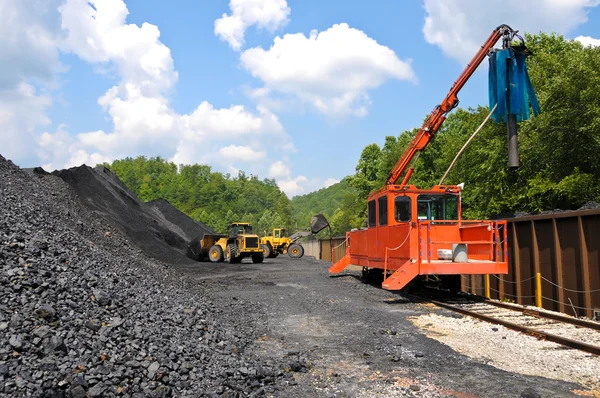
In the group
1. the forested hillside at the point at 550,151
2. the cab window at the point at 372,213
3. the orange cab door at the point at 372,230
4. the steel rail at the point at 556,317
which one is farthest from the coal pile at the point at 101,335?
the forested hillside at the point at 550,151

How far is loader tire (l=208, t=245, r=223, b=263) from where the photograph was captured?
33.2 m

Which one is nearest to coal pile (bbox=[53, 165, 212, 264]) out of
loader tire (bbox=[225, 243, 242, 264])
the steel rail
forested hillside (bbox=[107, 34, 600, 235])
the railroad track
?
loader tire (bbox=[225, 243, 242, 264])

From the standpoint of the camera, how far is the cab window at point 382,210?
46.2 feet

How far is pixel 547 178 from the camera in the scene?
2161cm

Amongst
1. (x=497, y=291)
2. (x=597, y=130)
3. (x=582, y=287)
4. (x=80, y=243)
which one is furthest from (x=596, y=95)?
(x=80, y=243)

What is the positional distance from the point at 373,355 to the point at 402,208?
740 centimetres

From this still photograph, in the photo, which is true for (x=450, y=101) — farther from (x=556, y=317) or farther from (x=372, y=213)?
(x=556, y=317)

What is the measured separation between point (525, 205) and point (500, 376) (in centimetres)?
1986

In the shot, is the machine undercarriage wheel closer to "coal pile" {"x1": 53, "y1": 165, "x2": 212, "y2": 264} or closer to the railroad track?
"coal pile" {"x1": 53, "y1": 165, "x2": 212, "y2": 264}

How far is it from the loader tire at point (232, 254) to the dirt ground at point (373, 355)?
19626 millimetres

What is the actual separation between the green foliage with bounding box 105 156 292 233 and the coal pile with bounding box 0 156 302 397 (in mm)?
116358

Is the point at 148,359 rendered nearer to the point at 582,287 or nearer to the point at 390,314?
the point at 390,314

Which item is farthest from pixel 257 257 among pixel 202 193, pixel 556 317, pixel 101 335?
pixel 202 193

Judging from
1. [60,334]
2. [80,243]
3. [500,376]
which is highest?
[80,243]
